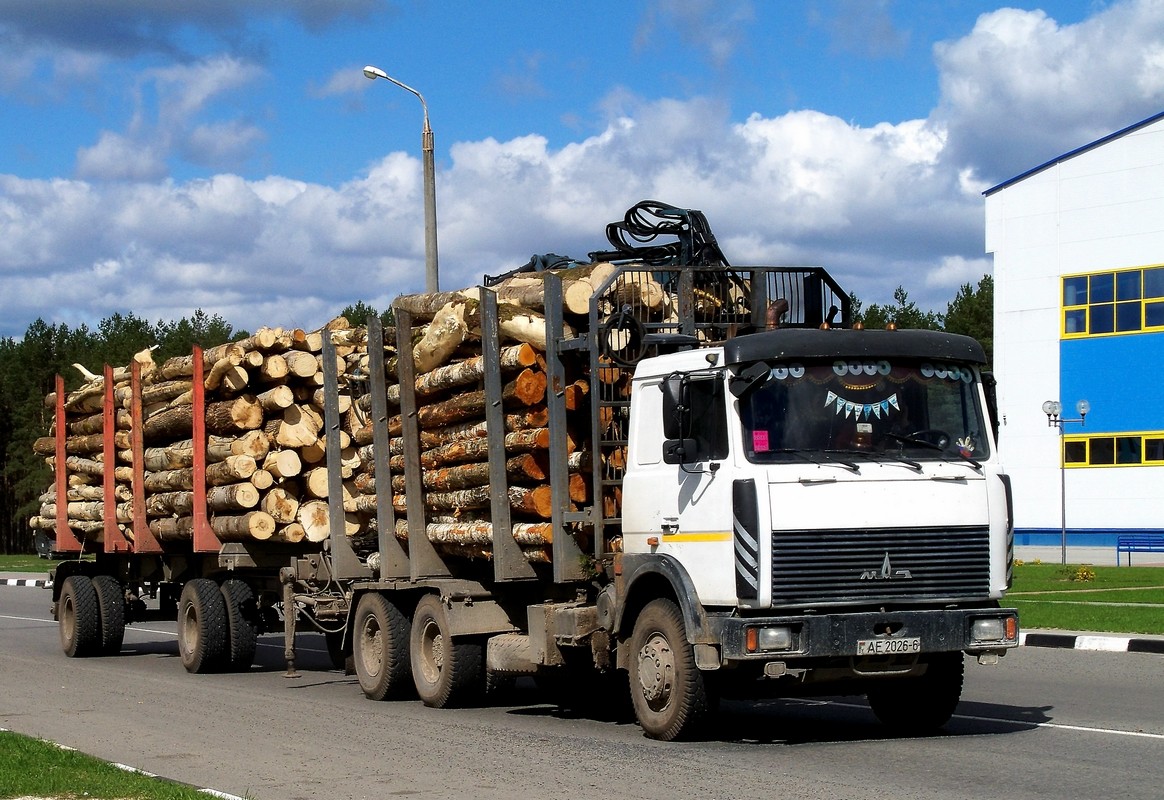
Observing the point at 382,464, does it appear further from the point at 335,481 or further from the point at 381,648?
the point at 381,648

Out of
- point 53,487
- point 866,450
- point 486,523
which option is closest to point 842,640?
point 866,450

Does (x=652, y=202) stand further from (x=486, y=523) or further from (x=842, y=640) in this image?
(x=842, y=640)

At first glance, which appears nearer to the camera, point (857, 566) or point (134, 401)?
point (857, 566)

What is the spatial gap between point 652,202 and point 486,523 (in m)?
2.94

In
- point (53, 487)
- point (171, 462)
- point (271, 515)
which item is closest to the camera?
point (271, 515)

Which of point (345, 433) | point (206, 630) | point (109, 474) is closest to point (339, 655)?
point (206, 630)

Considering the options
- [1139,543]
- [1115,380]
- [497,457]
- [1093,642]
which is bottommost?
[1139,543]

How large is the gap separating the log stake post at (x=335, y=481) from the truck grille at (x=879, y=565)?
6366 millimetres

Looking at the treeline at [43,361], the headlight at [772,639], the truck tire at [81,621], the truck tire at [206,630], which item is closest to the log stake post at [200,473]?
the truck tire at [206,630]

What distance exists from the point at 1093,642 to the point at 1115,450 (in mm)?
29294

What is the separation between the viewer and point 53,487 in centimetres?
2191

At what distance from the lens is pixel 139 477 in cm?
1875

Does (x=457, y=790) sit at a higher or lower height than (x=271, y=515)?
lower

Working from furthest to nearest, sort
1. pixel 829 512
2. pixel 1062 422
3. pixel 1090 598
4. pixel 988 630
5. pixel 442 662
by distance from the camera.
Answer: pixel 1062 422, pixel 1090 598, pixel 442 662, pixel 988 630, pixel 829 512
